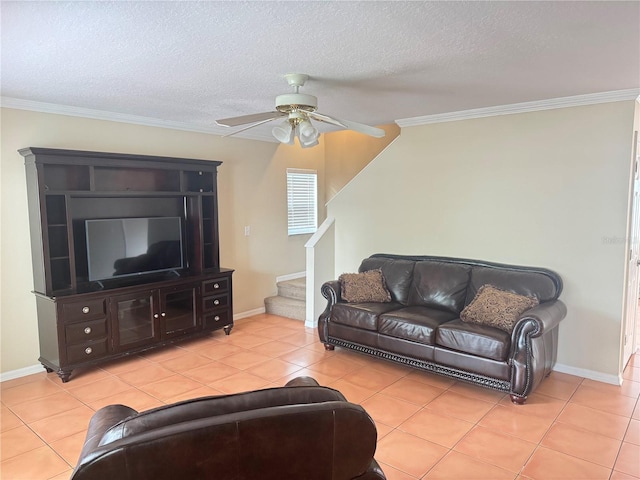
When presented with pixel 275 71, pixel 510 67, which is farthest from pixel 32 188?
pixel 510 67

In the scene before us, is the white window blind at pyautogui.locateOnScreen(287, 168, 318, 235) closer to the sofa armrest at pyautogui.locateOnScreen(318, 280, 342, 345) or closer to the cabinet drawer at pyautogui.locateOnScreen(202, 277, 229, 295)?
the cabinet drawer at pyautogui.locateOnScreen(202, 277, 229, 295)

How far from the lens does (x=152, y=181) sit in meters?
4.73

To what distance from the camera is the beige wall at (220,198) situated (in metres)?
3.78

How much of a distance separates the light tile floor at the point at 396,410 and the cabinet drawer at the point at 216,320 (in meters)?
0.24

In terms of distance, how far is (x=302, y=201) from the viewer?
262 inches

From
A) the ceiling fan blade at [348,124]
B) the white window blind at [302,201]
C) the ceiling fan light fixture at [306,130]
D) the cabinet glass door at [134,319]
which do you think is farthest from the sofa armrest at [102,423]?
the white window blind at [302,201]

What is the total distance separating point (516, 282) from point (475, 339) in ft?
2.69

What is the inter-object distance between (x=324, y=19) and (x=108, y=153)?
2836 millimetres

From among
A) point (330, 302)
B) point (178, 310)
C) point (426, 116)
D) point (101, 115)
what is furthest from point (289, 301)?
point (101, 115)

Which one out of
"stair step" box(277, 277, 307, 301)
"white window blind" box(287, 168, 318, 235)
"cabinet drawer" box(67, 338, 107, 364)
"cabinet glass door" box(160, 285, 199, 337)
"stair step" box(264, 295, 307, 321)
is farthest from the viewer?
"white window blind" box(287, 168, 318, 235)

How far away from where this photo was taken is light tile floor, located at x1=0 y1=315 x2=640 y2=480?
2.60m

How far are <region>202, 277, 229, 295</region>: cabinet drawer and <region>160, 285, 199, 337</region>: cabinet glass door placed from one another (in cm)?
12

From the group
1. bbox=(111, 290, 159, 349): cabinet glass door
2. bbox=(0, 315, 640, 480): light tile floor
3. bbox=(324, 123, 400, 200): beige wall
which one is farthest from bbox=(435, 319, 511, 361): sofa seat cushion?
bbox=(324, 123, 400, 200): beige wall

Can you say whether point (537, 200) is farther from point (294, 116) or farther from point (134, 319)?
point (134, 319)
